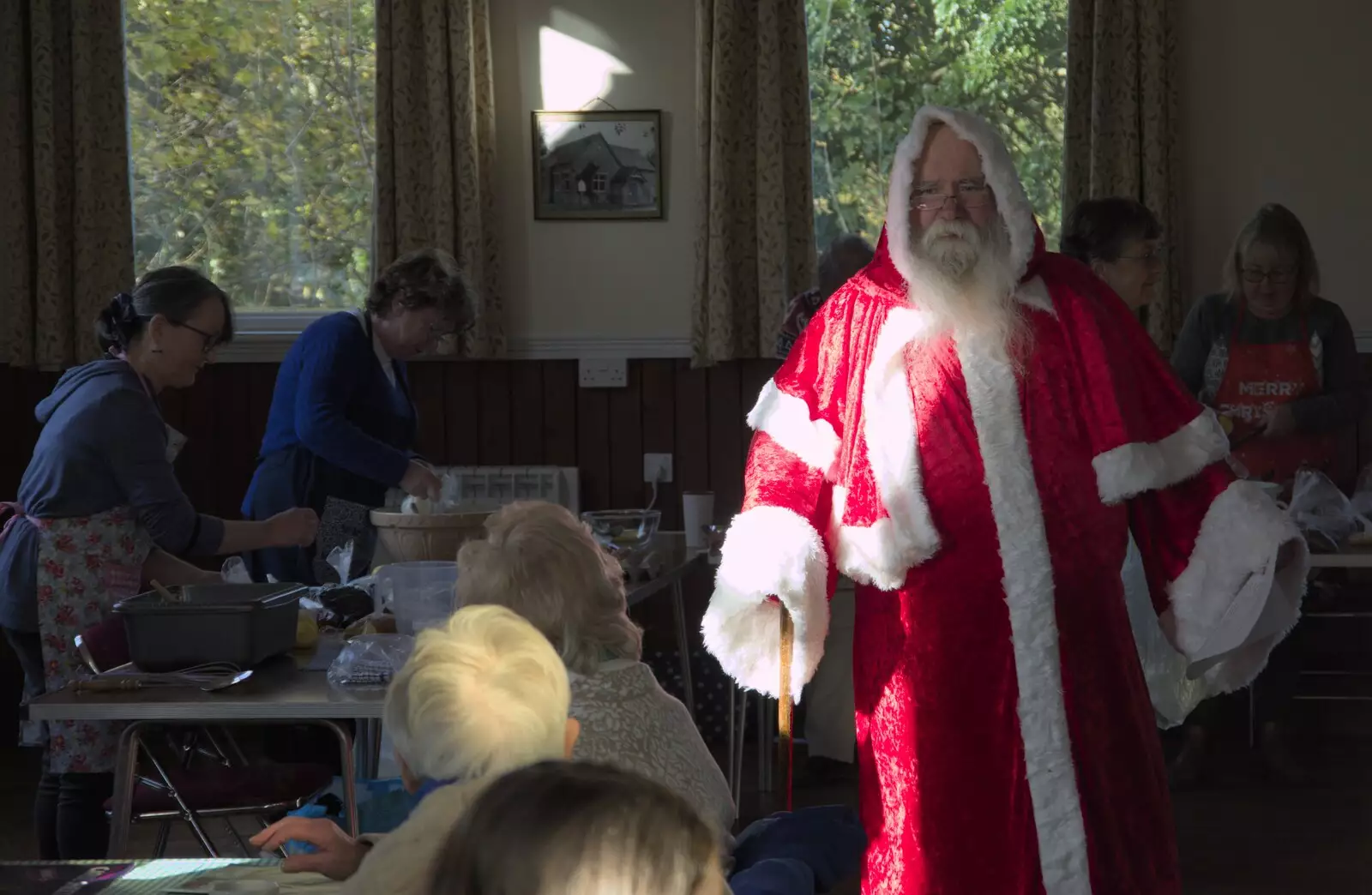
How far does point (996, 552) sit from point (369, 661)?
1.04 metres

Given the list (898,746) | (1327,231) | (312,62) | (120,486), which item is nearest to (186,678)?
(120,486)

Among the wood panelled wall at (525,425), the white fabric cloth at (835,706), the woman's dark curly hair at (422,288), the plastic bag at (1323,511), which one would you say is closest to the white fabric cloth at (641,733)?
the woman's dark curly hair at (422,288)

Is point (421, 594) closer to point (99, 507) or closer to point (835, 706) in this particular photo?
point (99, 507)

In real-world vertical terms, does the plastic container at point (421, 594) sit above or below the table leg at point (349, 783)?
above

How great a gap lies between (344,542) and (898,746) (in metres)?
2.00

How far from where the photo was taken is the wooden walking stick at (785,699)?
2184mm

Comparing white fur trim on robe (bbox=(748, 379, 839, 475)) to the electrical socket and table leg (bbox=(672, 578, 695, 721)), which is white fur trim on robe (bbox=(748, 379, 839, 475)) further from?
the electrical socket

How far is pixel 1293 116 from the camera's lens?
504 centimetres

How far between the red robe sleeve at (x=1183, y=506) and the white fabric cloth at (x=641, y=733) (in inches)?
29.4


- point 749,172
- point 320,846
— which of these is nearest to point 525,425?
point 749,172

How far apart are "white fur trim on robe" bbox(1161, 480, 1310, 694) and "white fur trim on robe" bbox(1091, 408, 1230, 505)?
0.07 metres

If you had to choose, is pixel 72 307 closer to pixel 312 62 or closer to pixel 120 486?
pixel 312 62

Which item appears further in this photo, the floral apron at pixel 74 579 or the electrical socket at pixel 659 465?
the electrical socket at pixel 659 465

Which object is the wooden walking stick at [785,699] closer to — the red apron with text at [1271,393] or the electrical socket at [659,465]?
the red apron with text at [1271,393]
